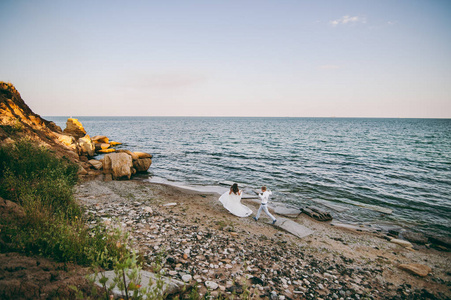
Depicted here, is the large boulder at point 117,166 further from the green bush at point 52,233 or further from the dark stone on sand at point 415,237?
the dark stone on sand at point 415,237

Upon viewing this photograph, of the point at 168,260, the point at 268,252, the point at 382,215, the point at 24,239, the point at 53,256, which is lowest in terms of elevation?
the point at 382,215

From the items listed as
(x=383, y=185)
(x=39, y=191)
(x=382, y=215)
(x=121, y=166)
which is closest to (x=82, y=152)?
(x=121, y=166)

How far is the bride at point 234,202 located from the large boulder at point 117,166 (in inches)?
428

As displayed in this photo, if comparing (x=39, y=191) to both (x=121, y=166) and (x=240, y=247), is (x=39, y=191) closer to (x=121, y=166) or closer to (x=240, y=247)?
(x=240, y=247)

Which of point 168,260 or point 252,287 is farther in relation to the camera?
point 168,260

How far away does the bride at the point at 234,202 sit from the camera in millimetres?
11438

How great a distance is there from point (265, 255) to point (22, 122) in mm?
21183

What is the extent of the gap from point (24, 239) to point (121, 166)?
14.4 m

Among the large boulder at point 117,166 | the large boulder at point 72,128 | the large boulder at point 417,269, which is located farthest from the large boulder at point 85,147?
the large boulder at point 417,269

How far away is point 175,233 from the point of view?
8.09 meters

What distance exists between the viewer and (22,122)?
644 inches

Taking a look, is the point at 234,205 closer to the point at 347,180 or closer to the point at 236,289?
the point at 236,289

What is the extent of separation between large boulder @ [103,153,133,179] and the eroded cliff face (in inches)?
90.7

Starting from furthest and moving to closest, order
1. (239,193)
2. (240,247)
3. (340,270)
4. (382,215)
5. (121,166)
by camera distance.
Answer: (121,166), (382,215), (239,193), (240,247), (340,270)
